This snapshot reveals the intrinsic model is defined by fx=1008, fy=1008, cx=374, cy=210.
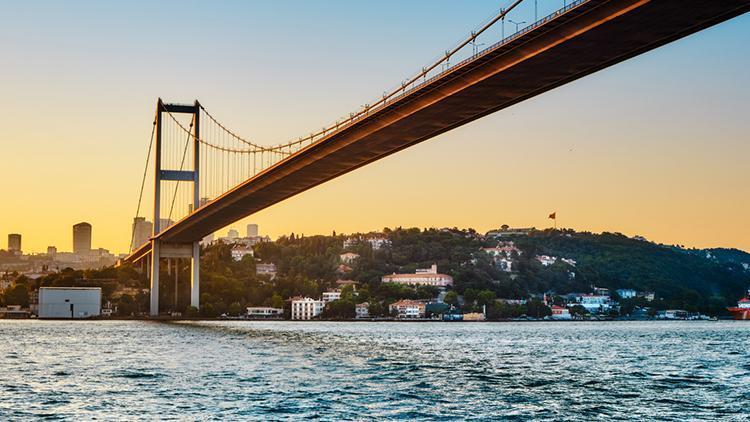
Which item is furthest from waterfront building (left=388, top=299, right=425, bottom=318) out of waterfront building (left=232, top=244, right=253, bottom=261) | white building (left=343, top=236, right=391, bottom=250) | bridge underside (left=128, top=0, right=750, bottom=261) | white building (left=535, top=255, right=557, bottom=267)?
bridge underside (left=128, top=0, right=750, bottom=261)

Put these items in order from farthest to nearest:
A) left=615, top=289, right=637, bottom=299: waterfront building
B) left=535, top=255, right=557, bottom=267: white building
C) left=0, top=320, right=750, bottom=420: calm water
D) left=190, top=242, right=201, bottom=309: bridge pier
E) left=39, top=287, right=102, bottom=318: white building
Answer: left=535, top=255, right=557, bottom=267: white building → left=615, top=289, right=637, bottom=299: waterfront building → left=39, top=287, right=102, bottom=318: white building → left=190, top=242, right=201, bottom=309: bridge pier → left=0, top=320, right=750, bottom=420: calm water

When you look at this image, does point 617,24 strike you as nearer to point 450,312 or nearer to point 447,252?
point 450,312

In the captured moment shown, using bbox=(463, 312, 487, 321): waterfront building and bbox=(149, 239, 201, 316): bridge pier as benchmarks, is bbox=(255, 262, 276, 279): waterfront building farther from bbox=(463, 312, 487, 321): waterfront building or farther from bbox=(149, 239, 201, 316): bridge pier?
bbox=(149, 239, 201, 316): bridge pier

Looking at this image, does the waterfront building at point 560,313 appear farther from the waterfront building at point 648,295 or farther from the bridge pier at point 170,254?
the bridge pier at point 170,254

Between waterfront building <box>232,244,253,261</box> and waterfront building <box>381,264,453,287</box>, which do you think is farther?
waterfront building <box>232,244,253,261</box>

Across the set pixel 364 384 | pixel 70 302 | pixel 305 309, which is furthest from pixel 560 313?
pixel 364 384

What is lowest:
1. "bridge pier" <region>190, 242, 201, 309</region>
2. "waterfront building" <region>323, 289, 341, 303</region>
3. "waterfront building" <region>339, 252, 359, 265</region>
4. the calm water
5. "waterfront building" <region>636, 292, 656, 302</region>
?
the calm water

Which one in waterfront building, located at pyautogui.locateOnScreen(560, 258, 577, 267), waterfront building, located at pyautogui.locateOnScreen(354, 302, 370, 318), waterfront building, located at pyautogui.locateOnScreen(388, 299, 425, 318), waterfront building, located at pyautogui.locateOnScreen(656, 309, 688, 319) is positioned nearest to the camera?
waterfront building, located at pyautogui.locateOnScreen(388, 299, 425, 318)
